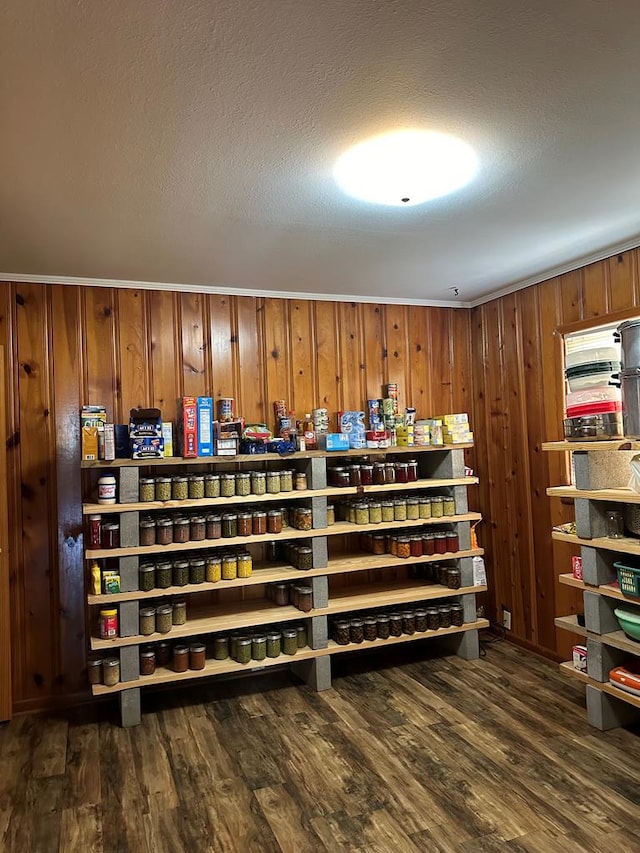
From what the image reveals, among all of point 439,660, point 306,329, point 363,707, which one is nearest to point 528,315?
point 306,329

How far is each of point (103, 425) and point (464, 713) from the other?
2.41m

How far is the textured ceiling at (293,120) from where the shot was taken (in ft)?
4.55

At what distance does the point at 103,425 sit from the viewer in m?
3.08

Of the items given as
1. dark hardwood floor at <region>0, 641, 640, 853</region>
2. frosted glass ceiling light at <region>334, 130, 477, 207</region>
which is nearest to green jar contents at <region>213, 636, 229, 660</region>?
dark hardwood floor at <region>0, 641, 640, 853</region>

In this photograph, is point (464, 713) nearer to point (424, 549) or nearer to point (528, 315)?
point (424, 549)

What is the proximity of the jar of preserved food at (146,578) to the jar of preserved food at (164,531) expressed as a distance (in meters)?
0.14

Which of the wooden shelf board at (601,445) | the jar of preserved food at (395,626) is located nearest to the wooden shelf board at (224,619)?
the jar of preserved food at (395,626)

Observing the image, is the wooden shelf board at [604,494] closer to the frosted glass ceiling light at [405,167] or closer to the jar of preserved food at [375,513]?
the jar of preserved food at [375,513]

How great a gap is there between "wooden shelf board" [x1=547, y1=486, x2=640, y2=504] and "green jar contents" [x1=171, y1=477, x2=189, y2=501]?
1.91m

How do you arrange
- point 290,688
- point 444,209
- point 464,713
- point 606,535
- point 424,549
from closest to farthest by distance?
point 444,209, point 606,535, point 464,713, point 290,688, point 424,549

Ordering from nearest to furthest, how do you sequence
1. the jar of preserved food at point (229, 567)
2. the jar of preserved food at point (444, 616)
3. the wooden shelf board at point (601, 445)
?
the wooden shelf board at point (601, 445)
the jar of preserved food at point (229, 567)
the jar of preserved food at point (444, 616)

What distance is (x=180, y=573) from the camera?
125 inches

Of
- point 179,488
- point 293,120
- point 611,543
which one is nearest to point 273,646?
point 179,488

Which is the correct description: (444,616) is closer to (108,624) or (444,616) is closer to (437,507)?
(437,507)
